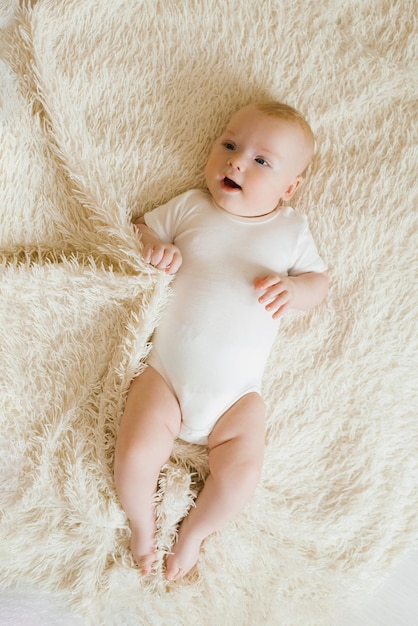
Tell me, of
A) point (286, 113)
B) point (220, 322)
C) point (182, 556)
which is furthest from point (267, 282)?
point (182, 556)

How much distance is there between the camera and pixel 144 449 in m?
1.38

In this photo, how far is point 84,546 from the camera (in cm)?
147

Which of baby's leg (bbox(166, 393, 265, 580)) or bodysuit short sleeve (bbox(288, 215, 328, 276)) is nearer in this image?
baby's leg (bbox(166, 393, 265, 580))

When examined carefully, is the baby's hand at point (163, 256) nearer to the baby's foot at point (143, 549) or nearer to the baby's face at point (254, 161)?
the baby's face at point (254, 161)

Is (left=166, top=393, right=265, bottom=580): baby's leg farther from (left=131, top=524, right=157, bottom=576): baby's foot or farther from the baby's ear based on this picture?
the baby's ear

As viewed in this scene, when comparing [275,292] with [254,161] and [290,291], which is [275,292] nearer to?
[290,291]

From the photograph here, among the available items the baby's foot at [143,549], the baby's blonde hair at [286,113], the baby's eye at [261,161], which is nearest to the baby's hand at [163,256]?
the baby's eye at [261,161]

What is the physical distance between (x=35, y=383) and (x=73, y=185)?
464 mm

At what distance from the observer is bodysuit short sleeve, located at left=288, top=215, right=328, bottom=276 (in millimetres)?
1536

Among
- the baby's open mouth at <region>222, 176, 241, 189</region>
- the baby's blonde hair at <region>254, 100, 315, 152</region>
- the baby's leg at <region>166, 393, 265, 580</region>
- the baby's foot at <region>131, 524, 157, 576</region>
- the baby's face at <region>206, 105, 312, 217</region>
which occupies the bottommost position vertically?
the baby's foot at <region>131, 524, 157, 576</region>

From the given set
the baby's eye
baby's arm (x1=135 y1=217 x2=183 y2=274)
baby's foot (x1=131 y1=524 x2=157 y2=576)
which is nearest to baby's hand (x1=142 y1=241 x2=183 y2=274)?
baby's arm (x1=135 y1=217 x2=183 y2=274)

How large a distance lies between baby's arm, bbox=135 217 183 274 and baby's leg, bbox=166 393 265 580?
341mm

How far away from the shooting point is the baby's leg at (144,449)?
4.53 feet

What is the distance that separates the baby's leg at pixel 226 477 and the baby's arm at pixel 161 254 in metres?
0.34
